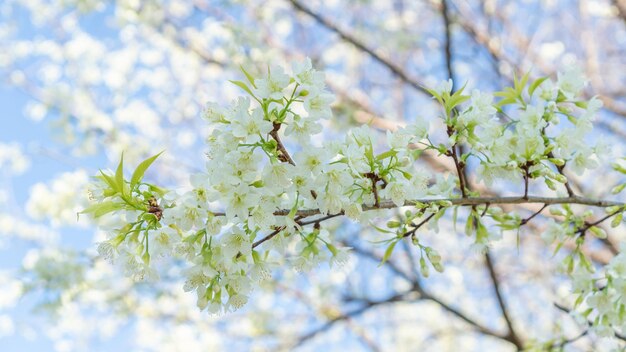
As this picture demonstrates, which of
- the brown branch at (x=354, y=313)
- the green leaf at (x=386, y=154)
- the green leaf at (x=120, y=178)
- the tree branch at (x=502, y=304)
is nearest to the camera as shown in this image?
the green leaf at (x=120, y=178)

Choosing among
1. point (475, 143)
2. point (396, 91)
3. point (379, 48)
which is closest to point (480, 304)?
point (396, 91)

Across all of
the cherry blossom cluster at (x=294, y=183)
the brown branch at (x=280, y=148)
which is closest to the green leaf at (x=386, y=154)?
the cherry blossom cluster at (x=294, y=183)

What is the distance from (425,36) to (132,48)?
2.92 meters

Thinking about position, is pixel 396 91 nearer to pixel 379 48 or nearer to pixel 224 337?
pixel 379 48

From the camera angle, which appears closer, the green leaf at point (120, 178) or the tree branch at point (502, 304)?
the green leaf at point (120, 178)

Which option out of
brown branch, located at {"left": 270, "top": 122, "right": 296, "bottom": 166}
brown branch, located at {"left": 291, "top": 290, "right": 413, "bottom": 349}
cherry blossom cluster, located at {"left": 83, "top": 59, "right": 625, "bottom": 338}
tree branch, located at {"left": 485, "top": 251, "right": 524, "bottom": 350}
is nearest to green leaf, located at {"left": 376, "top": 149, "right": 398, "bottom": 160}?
cherry blossom cluster, located at {"left": 83, "top": 59, "right": 625, "bottom": 338}

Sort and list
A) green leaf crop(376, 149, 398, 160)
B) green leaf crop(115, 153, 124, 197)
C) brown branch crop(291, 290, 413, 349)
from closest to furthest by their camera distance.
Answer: green leaf crop(115, 153, 124, 197) < green leaf crop(376, 149, 398, 160) < brown branch crop(291, 290, 413, 349)

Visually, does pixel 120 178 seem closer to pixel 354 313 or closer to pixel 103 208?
pixel 103 208

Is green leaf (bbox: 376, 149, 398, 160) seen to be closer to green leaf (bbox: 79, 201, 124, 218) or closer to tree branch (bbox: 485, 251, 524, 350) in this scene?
green leaf (bbox: 79, 201, 124, 218)

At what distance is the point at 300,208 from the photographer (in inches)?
43.6

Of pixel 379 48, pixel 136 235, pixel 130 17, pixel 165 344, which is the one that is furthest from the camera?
pixel 165 344

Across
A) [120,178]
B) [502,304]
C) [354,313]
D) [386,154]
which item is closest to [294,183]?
[386,154]

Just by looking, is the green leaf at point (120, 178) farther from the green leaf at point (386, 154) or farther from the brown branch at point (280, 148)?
the green leaf at point (386, 154)

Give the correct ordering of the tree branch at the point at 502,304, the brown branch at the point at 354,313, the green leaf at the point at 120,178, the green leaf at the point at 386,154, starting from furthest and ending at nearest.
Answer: the brown branch at the point at 354,313, the tree branch at the point at 502,304, the green leaf at the point at 386,154, the green leaf at the point at 120,178
